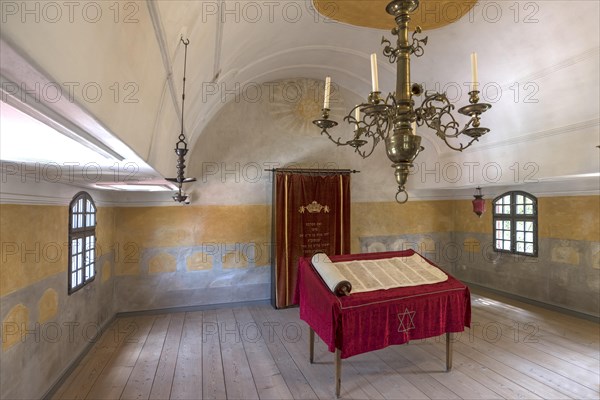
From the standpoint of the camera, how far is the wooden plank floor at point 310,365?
304 cm

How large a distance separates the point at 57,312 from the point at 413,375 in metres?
3.63

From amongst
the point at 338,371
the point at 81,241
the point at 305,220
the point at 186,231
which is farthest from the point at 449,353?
the point at 81,241

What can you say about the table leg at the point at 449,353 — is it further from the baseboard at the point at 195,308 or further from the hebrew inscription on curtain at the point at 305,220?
the baseboard at the point at 195,308

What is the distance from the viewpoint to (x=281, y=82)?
5.82 meters

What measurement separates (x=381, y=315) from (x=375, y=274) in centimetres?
48

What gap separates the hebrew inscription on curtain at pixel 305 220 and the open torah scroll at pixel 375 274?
2042 mm

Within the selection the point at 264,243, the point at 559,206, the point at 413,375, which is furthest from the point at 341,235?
the point at 559,206

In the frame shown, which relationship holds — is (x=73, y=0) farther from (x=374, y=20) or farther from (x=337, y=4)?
(x=374, y=20)

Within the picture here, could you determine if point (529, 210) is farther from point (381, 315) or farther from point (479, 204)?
point (381, 315)

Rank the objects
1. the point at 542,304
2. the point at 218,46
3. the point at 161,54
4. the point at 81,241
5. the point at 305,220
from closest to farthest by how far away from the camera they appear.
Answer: the point at 161,54 < the point at 218,46 < the point at 81,241 < the point at 542,304 < the point at 305,220

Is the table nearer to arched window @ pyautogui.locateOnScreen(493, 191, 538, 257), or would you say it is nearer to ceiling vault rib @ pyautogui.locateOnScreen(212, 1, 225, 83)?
ceiling vault rib @ pyautogui.locateOnScreen(212, 1, 225, 83)

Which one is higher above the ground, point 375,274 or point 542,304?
point 375,274

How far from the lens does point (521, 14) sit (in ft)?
10.4

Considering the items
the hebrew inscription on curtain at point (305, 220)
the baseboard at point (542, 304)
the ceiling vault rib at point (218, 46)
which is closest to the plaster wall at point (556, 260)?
the baseboard at point (542, 304)
